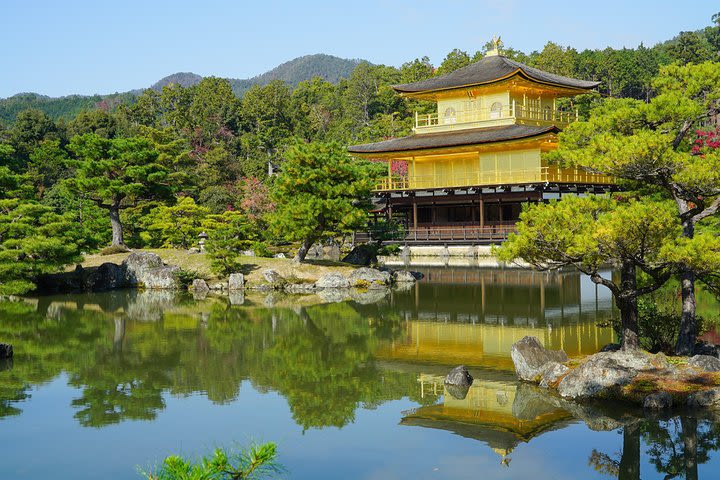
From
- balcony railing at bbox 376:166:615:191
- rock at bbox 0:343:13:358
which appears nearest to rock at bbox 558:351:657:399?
rock at bbox 0:343:13:358

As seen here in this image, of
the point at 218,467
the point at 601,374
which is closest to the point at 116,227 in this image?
the point at 601,374

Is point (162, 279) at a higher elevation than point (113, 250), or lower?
lower

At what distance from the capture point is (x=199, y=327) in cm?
1800

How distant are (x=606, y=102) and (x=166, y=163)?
32.9 metres

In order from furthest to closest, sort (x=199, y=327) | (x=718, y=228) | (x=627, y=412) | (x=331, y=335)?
(x=199, y=327) < (x=331, y=335) < (x=718, y=228) < (x=627, y=412)

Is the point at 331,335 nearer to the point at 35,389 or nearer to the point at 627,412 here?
the point at 35,389

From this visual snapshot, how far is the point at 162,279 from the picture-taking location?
26.2 meters

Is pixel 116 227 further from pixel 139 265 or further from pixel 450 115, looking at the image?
pixel 450 115

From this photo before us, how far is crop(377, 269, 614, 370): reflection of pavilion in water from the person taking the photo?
14.5 meters

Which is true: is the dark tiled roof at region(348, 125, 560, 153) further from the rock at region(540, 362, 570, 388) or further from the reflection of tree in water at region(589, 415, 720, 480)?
the reflection of tree in water at region(589, 415, 720, 480)

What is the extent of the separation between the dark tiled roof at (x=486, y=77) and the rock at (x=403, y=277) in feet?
41.0

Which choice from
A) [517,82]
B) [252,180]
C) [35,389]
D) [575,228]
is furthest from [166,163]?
[575,228]

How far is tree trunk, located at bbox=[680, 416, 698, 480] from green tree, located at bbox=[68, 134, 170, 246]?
22.5 meters

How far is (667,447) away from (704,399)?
1.43 meters
